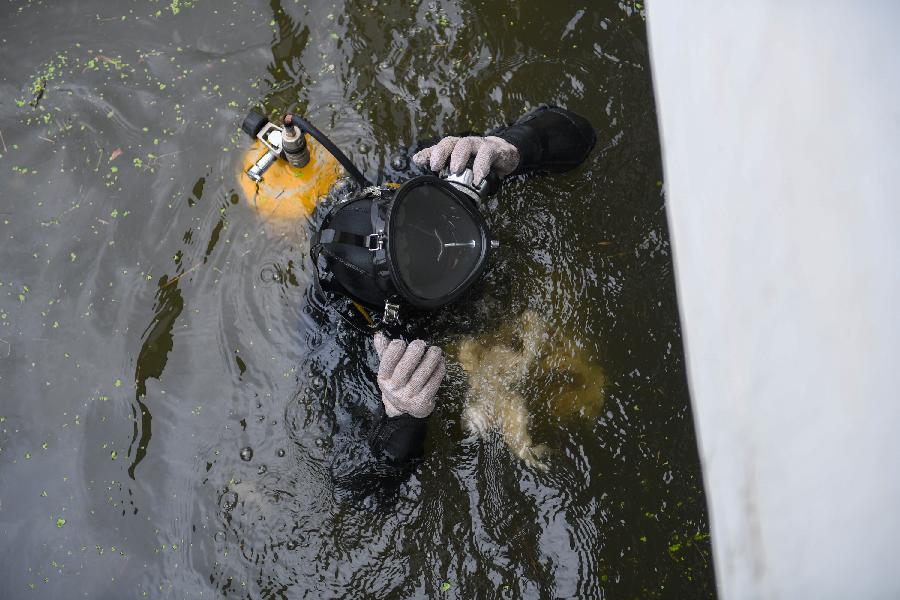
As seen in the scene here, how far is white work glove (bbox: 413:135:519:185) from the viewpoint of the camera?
231 centimetres

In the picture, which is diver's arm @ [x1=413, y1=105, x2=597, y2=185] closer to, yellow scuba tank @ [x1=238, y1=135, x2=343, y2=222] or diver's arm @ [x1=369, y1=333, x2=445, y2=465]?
yellow scuba tank @ [x1=238, y1=135, x2=343, y2=222]

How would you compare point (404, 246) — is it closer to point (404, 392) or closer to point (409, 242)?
point (409, 242)

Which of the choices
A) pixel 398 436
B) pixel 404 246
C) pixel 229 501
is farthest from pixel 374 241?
pixel 229 501

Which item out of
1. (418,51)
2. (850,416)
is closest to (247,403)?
(418,51)

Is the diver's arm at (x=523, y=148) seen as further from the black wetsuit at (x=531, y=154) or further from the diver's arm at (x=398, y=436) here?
the diver's arm at (x=398, y=436)

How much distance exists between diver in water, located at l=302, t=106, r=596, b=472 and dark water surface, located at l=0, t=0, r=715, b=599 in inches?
17.2

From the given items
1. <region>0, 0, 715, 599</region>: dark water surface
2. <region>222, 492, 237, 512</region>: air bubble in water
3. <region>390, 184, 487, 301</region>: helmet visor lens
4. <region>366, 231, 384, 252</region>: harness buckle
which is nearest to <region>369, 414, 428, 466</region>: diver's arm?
<region>0, 0, 715, 599</region>: dark water surface

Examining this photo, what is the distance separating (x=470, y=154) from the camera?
2381 millimetres

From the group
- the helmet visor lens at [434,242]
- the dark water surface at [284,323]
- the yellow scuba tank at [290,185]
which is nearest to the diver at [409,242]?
the helmet visor lens at [434,242]

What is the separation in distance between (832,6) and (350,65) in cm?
217

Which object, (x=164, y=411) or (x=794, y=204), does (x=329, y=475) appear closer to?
(x=164, y=411)

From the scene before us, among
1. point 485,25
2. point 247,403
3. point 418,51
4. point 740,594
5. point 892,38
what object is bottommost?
point 247,403

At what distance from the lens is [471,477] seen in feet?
9.03

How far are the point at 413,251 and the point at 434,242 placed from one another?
0.09 meters
